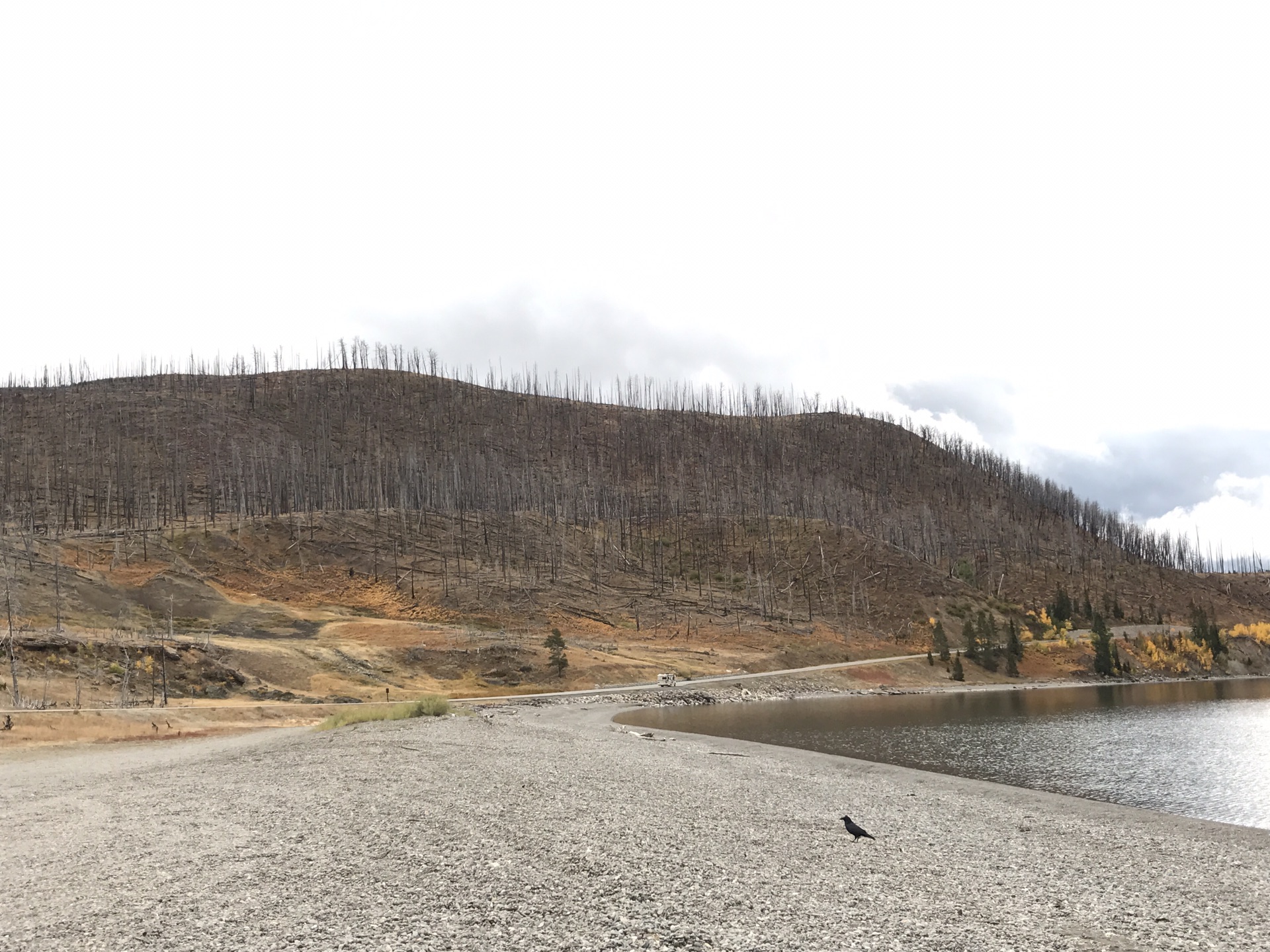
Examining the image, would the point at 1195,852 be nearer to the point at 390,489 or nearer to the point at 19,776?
the point at 19,776

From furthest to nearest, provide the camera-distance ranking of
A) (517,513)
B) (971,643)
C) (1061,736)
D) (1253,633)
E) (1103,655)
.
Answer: (517,513)
(1253,633)
(1103,655)
(971,643)
(1061,736)

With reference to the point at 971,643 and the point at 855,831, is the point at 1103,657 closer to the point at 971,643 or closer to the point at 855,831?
the point at 971,643

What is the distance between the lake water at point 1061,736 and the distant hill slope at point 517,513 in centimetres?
4334

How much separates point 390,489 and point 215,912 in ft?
457

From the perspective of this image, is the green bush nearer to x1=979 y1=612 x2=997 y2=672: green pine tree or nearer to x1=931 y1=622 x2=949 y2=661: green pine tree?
x1=931 y1=622 x2=949 y2=661: green pine tree

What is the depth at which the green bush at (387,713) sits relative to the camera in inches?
1503

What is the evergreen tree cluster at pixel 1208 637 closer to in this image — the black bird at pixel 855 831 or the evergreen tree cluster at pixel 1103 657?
the evergreen tree cluster at pixel 1103 657

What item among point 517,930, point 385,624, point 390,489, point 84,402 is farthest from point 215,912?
point 84,402

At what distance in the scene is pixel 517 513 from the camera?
130 meters

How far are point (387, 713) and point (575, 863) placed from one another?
96.4 ft

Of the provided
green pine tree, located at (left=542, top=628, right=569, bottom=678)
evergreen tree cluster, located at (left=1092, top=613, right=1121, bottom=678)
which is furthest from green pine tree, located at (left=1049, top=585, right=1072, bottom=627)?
green pine tree, located at (left=542, top=628, right=569, bottom=678)

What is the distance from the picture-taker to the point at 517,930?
11047mm

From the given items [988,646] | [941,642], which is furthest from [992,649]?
[941,642]

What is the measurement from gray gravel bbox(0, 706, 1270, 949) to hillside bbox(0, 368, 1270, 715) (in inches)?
1257
